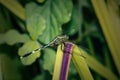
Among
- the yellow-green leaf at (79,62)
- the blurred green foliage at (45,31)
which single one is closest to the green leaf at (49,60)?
the blurred green foliage at (45,31)

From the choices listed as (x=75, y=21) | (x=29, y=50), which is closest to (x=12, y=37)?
(x=29, y=50)

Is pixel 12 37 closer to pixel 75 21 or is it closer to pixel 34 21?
pixel 34 21

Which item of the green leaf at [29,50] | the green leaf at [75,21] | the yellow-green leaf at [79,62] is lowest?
the yellow-green leaf at [79,62]

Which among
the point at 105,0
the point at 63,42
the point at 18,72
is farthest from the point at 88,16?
the point at 18,72

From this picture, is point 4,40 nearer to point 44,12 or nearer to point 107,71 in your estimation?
point 44,12

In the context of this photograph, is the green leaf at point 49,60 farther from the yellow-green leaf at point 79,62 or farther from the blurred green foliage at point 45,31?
the yellow-green leaf at point 79,62

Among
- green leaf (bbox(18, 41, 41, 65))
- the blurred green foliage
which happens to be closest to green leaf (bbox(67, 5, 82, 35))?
the blurred green foliage
